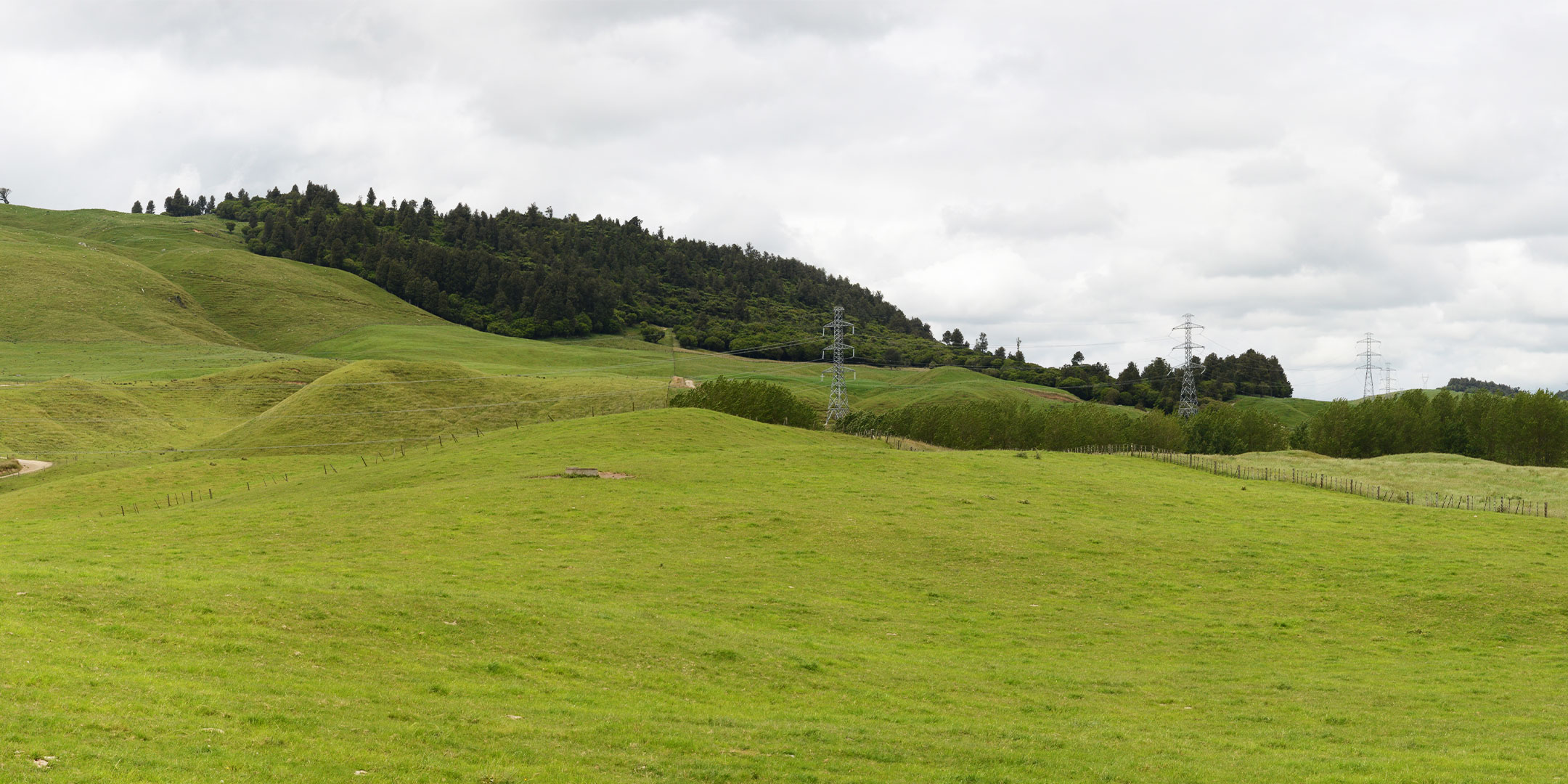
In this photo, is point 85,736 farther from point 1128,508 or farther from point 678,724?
point 1128,508

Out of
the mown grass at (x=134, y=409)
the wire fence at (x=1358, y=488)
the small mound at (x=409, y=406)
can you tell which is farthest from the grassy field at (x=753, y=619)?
the mown grass at (x=134, y=409)

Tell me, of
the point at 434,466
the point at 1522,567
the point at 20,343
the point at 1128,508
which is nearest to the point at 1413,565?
the point at 1522,567

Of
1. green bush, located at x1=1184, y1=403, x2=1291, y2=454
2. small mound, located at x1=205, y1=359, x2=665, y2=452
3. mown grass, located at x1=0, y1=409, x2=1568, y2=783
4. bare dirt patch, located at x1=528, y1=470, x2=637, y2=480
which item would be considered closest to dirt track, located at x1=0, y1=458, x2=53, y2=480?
small mound, located at x1=205, y1=359, x2=665, y2=452

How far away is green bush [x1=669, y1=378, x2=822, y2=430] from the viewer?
359 feet

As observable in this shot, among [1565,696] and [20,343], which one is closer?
[1565,696]

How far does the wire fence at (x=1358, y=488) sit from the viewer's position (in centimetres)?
6184

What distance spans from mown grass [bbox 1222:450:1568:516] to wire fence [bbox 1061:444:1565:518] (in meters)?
0.68

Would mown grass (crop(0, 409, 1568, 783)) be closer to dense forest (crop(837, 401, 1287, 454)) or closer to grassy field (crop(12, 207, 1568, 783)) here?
grassy field (crop(12, 207, 1568, 783))

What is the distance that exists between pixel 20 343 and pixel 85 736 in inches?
7168

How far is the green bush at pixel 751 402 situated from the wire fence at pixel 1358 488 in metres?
40.6

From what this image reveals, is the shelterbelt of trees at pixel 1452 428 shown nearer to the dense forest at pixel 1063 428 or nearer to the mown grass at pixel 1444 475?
the dense forest at pixel 1063 428

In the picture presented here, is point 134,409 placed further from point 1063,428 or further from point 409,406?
point 1063,428

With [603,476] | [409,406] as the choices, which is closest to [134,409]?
[409,406]

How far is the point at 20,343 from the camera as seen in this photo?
506 feet
